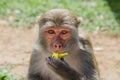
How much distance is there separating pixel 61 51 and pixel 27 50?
323cm

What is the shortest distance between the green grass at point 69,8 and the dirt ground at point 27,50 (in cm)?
43

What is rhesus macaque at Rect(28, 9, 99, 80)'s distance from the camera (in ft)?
19.1

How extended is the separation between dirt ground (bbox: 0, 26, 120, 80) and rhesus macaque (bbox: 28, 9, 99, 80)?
1.03 m

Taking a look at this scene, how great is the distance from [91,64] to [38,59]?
2.32ft

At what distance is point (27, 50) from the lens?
349 inches

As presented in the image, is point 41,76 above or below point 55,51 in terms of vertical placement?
below

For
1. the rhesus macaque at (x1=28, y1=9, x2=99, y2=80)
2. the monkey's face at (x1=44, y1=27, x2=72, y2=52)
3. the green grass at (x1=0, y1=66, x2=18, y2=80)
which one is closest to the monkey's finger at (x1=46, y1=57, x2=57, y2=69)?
the rhesus macaque at (x1=28, y1=9, x2=99, y2=80)

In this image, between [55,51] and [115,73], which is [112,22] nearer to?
[115,73]

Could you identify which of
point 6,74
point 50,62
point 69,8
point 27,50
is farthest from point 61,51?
point 69,8

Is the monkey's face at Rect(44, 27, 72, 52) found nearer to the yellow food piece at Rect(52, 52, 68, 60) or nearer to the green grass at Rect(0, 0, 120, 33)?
the yellow food piece at Rect(52, 52, 68, 60)

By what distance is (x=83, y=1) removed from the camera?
11836mm

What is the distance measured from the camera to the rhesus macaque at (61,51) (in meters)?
5.82

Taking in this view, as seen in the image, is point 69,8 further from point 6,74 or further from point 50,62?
point 50,62

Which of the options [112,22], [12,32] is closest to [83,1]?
[112,22]
